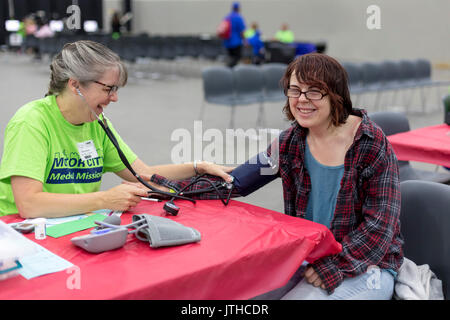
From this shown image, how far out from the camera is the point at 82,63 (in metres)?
1.46

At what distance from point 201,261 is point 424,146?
1797 mm

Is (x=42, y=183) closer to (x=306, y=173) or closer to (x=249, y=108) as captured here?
(x=306, y=173)

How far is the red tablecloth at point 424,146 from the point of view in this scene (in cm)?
238

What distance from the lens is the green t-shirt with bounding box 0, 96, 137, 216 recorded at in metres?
1.38

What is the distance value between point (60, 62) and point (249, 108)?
5586 millimetres

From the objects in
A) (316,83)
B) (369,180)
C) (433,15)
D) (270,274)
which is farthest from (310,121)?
(433,15)

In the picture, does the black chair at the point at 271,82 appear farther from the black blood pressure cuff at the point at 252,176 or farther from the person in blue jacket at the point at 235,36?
the black blood pressure cuff at the point at 252,176

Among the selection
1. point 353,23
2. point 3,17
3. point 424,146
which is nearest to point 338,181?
point 424,146

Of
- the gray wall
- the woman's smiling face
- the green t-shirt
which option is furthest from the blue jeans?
the gray wall

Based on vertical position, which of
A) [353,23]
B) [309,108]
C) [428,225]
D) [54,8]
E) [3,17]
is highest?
[54,8]

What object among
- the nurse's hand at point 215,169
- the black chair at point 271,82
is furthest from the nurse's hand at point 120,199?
the black chair at point 271,82

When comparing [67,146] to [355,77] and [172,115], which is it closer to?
[172,115]

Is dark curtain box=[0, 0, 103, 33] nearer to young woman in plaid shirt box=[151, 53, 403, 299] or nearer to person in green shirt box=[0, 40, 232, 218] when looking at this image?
person in green shirt box=[0, 40, 232, 218]

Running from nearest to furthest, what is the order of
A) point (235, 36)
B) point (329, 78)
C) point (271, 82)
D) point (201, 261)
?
point (201, 261)
point (329, 78)
point (271, 82)
point (235, 36)
